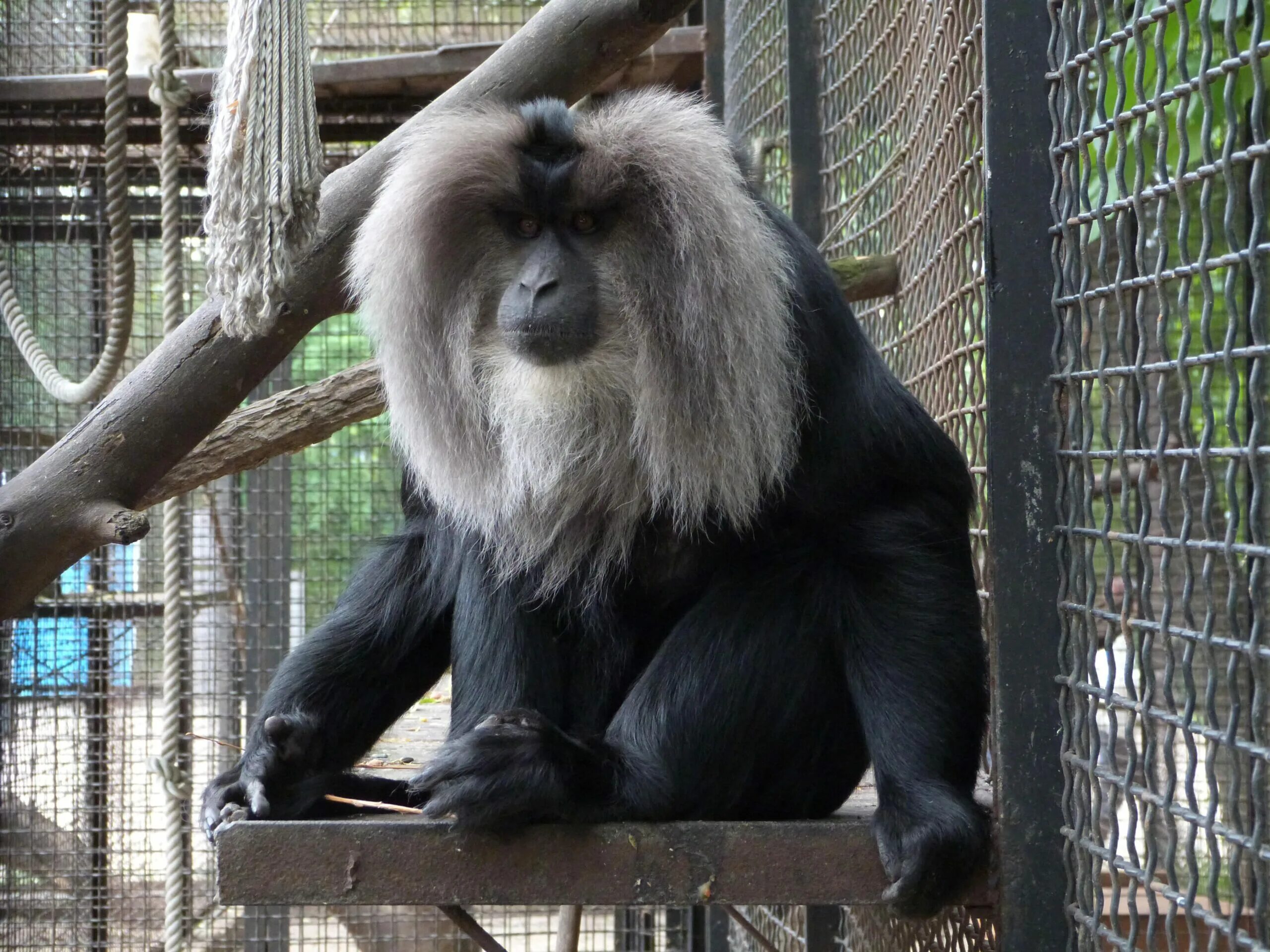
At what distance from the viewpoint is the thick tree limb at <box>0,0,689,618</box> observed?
7.20ft

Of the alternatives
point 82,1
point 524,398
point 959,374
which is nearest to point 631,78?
point 82,1

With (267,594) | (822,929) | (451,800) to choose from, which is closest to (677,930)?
(822,929)

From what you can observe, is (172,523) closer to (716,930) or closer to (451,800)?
(451,800)

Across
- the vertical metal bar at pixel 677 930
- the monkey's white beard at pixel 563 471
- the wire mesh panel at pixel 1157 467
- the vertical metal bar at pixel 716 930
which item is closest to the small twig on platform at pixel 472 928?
the monkey's white beard at pixel 563 471

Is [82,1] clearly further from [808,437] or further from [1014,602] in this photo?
[1014,602]

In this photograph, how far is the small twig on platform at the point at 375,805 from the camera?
193 centimetres

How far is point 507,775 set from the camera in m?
1.69

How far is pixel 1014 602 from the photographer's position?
171 cm

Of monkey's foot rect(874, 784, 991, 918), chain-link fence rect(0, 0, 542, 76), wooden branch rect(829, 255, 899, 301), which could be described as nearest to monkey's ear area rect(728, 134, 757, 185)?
wooden branch rect(829, 255, 899, 301)

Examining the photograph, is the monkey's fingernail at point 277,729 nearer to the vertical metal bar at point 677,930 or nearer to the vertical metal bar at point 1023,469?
the vertical metal bar at point 1023,469

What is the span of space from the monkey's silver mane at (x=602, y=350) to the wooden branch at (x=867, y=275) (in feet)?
2.88

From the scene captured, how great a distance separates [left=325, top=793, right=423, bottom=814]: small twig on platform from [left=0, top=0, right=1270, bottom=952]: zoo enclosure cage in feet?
2.71

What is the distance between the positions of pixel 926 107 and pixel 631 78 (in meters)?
2.14

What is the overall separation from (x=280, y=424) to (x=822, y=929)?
64.5 inches
